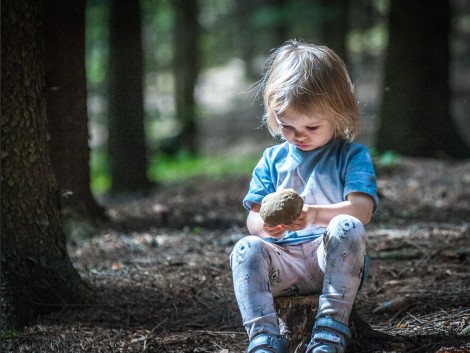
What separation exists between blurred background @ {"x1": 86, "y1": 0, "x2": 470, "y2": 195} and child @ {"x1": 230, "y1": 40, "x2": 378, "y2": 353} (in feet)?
1.07

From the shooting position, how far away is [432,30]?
9453 millimetres

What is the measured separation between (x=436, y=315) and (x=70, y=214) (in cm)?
348

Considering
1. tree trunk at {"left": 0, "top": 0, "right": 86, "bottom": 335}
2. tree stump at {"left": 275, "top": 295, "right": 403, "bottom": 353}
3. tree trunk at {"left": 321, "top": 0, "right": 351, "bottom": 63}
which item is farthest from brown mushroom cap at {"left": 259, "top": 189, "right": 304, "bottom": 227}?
tree trunk at {"left": 321, "top": 0, "right": 351, "bottom": 63}

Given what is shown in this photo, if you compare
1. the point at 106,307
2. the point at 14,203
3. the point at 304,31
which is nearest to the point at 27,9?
the point at 14,203

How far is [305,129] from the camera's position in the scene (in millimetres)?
3100

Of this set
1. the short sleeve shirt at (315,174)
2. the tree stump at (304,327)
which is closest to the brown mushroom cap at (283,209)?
the short sleeve shirt at (315,174)

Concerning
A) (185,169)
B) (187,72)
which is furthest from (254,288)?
(187,72)

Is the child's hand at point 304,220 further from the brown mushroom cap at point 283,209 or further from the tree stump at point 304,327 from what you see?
the tree stump at point 304,327

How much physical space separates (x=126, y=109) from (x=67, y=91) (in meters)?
3.81

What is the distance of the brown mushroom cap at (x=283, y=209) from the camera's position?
2836 mm

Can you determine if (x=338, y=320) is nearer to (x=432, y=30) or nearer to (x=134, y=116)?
(x=134, y=116)

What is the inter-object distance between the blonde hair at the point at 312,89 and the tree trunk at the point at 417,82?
657 cm

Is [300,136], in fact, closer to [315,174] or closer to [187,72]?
[315,174]

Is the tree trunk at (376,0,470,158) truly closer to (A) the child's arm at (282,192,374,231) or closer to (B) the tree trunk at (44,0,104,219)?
(B) the tree trunk at (44,0,104,219)
